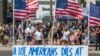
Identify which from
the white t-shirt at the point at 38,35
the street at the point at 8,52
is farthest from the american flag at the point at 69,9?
the white t-shirt at the point at 38,35

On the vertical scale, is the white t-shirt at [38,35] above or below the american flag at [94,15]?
below

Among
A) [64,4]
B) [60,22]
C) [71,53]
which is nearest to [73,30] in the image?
[60,22]

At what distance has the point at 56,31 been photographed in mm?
34531

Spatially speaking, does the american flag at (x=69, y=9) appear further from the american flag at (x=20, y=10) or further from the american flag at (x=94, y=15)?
the american flag at (x=20, y=10)

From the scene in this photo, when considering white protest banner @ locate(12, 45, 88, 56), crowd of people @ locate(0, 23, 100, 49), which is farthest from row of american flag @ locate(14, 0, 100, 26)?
crowd of people @ locate(0, 23, 100, 49)

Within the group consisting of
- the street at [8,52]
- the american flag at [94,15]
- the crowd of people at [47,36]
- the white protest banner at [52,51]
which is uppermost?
the american flag at [94,15]

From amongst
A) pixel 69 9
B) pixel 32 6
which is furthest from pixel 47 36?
pixel 69 9

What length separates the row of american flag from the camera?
23.7 metres

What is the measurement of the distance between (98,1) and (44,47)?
90.7ft

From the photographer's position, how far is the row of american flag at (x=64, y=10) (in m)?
23.7

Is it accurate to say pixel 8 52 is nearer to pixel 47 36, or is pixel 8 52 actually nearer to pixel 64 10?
pixel 47 36

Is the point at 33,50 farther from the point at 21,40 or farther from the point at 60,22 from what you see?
the point at 60,22

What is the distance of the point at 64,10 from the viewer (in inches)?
955

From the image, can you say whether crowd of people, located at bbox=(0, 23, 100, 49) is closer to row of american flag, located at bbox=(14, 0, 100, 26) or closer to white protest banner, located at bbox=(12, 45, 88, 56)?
row of american flag, located at bbox=(14, 0, 100, 26)
